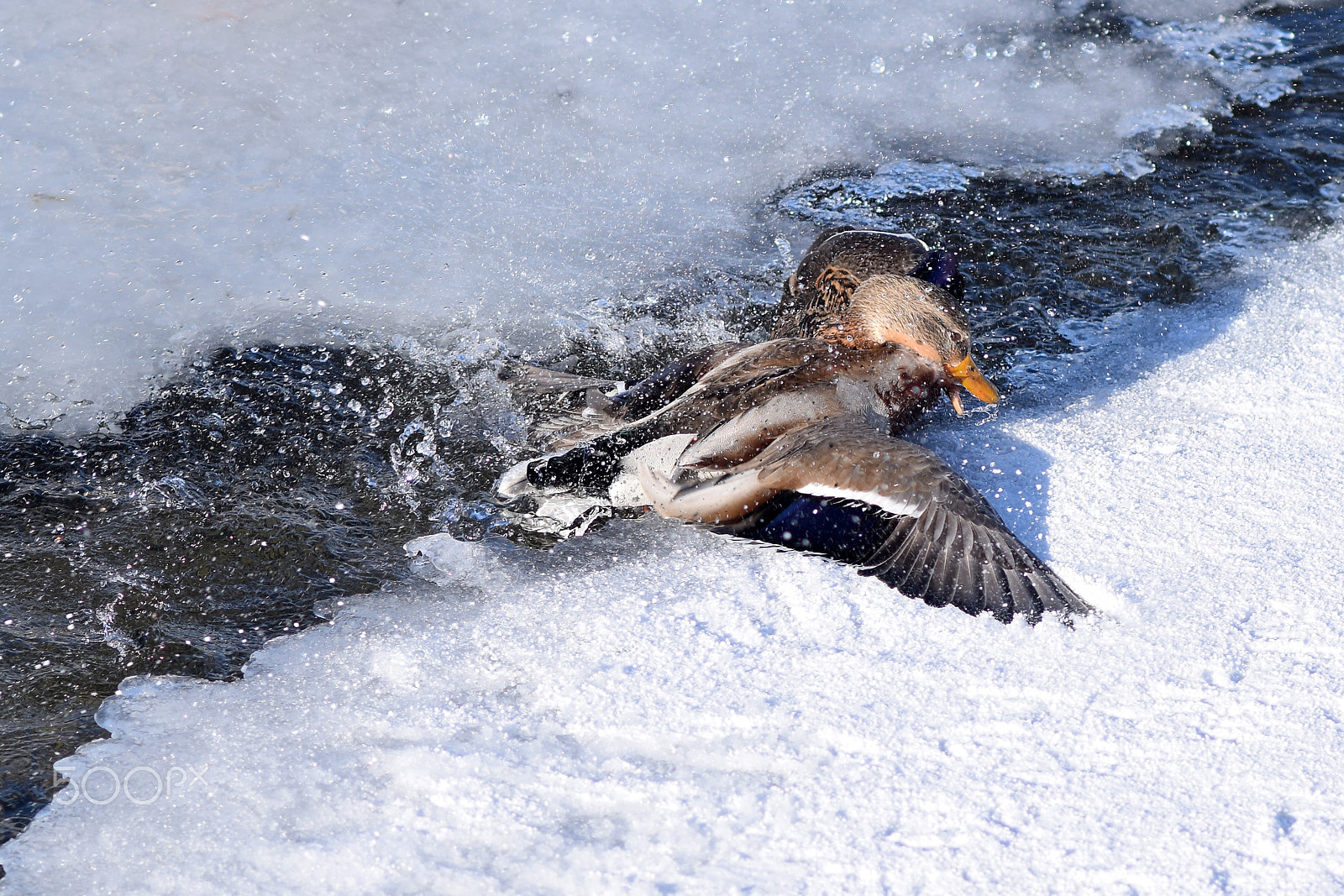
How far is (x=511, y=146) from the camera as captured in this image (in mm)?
4645

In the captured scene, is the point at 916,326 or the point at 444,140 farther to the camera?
the point at 444,140

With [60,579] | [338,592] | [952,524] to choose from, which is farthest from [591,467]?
[60,579]

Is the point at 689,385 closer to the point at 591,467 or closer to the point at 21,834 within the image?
the point at 591,467

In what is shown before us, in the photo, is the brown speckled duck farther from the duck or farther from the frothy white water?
the frothy white water

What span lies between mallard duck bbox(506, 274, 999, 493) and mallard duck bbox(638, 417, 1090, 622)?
0.13m

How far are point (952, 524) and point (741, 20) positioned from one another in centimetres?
359

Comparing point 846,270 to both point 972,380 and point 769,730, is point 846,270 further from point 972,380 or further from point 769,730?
point 769,730

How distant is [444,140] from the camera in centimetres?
461

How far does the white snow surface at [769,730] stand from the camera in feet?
6.83

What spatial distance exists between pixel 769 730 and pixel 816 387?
118cm

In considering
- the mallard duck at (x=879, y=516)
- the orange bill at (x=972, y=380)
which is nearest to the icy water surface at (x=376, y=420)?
the orange bill at (x=972, y=380)

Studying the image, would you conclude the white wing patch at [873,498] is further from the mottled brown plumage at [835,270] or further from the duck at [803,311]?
the mottled brown plumage at [835,270]

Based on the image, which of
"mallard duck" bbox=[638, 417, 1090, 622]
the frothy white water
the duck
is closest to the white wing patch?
"mallard duck" bbox=[638, 417, 1090, 622]

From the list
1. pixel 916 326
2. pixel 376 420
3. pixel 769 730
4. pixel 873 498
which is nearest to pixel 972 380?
pixel 916 326
